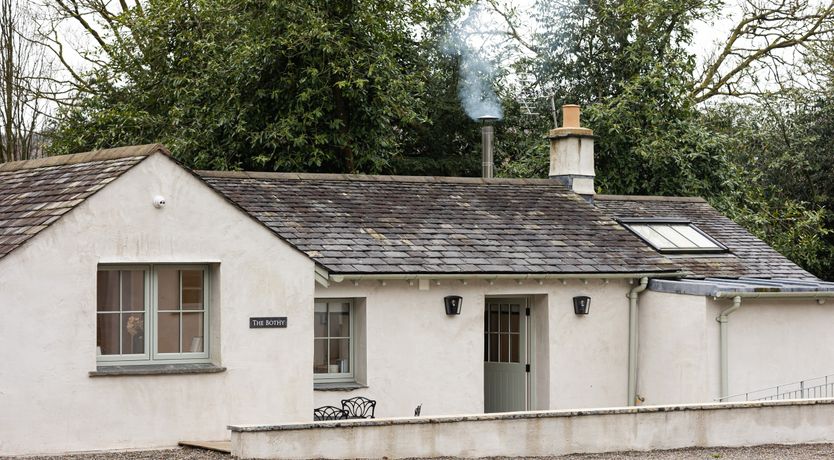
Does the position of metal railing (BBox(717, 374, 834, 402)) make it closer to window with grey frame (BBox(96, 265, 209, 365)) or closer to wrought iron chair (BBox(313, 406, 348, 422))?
wrought iron chair (BBox(313, 406, 348, 422))

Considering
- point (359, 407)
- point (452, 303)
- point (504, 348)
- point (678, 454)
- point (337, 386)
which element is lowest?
point (678, 454)

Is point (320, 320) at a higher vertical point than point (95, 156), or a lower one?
lower

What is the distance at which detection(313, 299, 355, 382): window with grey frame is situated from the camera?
16.4 m

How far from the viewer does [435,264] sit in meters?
16.5

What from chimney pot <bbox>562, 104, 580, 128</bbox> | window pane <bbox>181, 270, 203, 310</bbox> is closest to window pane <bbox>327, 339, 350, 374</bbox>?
window pane <bbox>181, 270, 203, 310</bbox>

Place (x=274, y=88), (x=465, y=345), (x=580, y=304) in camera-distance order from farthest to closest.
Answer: (x=274, y=88), (x=580, y=304), (x=465, y=345)

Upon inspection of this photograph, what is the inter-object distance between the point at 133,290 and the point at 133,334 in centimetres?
53

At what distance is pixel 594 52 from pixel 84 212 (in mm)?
20582

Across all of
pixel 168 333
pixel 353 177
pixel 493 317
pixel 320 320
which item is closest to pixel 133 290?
pixel 168 333

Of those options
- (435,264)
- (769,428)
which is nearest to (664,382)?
(769,428)

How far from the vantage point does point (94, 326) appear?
13484 millimetres

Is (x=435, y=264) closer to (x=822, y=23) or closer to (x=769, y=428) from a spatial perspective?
(x=769, y=428)

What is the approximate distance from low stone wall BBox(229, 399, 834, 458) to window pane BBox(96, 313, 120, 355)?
247 cm

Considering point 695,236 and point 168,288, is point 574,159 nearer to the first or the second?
point 695,236
